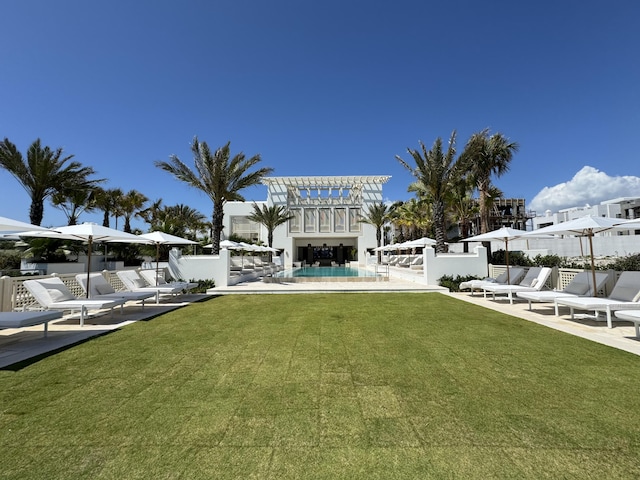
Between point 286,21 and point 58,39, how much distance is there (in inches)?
332

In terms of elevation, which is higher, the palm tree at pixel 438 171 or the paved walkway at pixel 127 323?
the palm tree at pixel 438 171

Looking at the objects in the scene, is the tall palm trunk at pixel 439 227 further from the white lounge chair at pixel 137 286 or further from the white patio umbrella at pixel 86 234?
the white patio umbrella at pixel 86 234

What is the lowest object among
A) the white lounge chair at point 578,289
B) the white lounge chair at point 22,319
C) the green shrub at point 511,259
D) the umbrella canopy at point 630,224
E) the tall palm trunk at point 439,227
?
the white lounge chair at point 22,319

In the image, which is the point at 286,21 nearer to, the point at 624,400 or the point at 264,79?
the point at 264,79

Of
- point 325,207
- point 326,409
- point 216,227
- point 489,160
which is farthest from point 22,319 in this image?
point 325,207

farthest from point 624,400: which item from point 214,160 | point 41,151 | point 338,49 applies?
point 41,151

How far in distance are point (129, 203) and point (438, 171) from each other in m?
25.9

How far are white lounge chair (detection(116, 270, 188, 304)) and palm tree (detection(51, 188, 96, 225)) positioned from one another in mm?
13874

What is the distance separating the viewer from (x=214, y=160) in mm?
14281

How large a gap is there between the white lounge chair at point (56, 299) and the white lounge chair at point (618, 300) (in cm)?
1036

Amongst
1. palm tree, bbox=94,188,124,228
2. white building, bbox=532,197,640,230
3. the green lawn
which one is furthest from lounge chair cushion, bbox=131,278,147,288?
white building, bbox=532,197,640,230

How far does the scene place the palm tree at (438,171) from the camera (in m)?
14.4

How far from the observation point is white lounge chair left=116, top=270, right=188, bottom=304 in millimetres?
9164

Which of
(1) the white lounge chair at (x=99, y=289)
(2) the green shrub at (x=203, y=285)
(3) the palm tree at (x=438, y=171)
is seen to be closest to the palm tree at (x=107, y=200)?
(2) the green shrub at (x=203, y=285)
